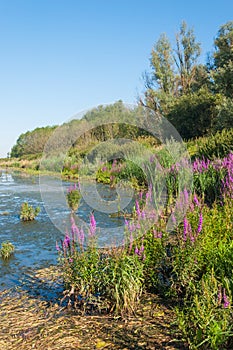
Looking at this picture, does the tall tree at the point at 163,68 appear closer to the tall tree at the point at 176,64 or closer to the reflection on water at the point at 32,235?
the tall tree at the point at 176,64

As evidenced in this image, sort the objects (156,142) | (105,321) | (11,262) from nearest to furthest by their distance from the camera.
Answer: (105,321) → (11,262) → (156,142)

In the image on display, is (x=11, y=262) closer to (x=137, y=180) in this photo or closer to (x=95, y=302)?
(x=95, y=302)

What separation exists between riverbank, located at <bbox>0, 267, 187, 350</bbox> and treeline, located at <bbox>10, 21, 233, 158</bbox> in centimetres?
937

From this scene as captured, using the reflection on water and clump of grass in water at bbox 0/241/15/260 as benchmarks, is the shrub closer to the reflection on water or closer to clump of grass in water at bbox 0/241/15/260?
the reflection on water

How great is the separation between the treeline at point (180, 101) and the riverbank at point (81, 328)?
9.37 metres

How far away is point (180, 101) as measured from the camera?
24.3 m

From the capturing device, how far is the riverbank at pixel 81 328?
2.82 meters

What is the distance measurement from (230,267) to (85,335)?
1394 millimetres

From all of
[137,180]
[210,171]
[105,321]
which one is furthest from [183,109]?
[105,321]

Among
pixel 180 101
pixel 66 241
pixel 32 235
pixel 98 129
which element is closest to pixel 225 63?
pixel 180 101

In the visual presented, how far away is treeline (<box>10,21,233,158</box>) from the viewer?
62.6ft

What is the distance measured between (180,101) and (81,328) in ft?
74.2

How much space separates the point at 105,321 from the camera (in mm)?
3195

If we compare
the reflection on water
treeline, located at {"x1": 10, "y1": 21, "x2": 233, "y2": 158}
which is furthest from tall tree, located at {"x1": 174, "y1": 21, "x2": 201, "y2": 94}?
the reflection on water
